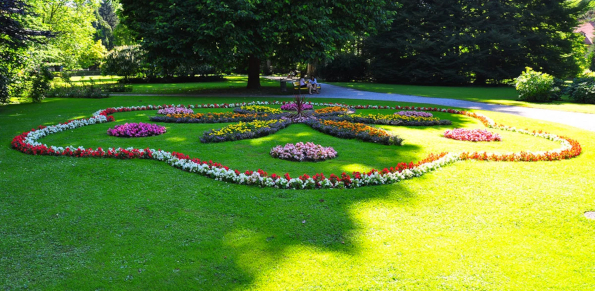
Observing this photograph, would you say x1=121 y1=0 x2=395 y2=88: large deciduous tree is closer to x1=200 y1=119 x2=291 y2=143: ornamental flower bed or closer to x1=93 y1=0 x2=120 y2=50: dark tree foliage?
x1=200 y1=119 x2=291 y2=143: ornamental flower bed

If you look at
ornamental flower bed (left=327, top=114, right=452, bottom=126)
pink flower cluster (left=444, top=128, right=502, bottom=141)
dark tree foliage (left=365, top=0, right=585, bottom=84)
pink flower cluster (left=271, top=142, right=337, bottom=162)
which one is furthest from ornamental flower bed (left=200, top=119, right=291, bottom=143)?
dark tree foliage (left=365, top=0, right=585, bottom=84)

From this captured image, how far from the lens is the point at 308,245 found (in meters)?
4.44

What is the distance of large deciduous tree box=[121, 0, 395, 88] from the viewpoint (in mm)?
17953

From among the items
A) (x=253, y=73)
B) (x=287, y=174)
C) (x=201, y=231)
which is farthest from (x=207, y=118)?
(x=253, y=73)

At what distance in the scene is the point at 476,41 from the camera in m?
33.7

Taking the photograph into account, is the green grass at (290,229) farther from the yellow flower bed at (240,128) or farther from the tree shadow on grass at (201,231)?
the yellow flower bed at (240,128)

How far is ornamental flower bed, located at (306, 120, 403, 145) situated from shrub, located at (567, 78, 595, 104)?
52.6 feet

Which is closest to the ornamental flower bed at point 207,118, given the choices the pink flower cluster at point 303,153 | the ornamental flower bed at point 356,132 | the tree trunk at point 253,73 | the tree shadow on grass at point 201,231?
the ornamental flower bed at point 356,132

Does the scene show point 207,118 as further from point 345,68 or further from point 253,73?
point 345,68

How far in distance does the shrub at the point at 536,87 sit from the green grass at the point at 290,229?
13.9 m

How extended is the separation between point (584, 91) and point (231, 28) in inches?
729

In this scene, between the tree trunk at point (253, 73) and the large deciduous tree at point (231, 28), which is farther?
the tree trunk at point (253, 73)

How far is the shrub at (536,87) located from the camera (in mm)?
19125

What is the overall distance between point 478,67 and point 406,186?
108ft
